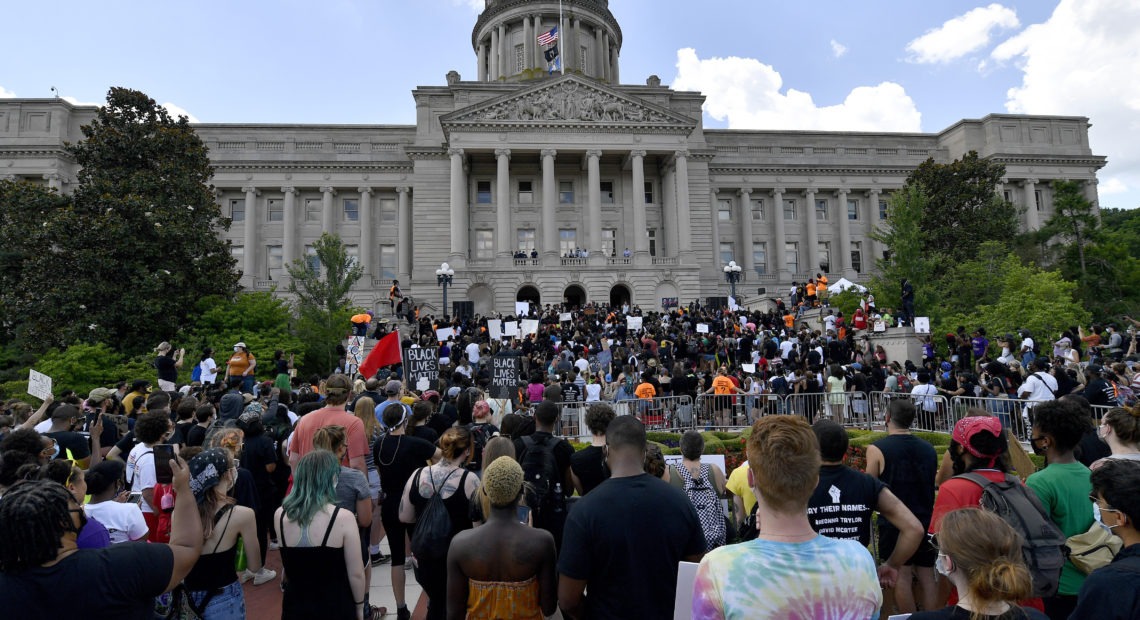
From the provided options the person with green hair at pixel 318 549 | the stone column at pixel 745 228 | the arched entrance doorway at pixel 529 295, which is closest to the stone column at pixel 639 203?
the arched entrance doorway at pixel 529 295

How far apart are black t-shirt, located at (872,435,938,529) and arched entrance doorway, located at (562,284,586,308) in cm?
4267

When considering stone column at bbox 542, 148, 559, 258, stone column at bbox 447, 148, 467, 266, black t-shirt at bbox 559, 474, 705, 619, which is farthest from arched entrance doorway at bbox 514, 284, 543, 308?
black t-shirt at bbox 559, 474, 705, 619

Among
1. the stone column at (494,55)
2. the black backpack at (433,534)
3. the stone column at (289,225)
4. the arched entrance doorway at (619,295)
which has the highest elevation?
the stone column at (494,55)

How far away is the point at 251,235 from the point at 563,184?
2749cm

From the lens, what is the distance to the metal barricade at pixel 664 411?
53.0 feet

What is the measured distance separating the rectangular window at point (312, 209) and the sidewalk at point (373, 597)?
53817 millimetres

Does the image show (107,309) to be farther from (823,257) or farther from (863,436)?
(823,257)

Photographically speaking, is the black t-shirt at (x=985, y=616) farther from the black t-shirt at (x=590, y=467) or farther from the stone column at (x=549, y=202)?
the stone column at (x=549, y=202)

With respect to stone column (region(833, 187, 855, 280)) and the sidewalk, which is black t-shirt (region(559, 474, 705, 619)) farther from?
stone column (region(833, 187, 855, 280))

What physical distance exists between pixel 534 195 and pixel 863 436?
1708 inches

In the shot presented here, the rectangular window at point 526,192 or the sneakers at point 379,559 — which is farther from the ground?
the rectangular window at point 526,192

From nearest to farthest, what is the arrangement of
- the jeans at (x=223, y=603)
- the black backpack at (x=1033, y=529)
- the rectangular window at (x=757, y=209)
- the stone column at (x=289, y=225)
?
1. the black backpack at (x=1033, y=529)
2. the jeans at (x=223, y=603)
3. the stone column at (x=289, y=225)
4. the rectangular window at (x=757, y=209)

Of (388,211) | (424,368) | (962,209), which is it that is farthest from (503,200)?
(424,368)

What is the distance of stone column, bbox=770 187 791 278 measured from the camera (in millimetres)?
60013
